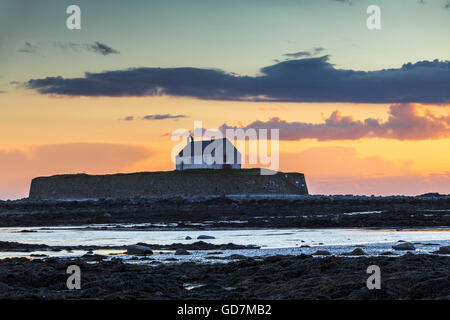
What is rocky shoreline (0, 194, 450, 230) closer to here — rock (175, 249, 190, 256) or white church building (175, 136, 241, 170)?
rock (175, 249, 190, 256)

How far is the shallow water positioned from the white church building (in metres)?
47.3

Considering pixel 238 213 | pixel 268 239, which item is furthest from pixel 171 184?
pixel 268 239

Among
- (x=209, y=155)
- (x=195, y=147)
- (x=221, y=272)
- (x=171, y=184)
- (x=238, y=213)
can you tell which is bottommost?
(x=238, y=213)

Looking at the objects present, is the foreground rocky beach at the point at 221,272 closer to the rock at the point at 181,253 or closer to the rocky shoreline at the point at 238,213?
the rock at the point at 181,253

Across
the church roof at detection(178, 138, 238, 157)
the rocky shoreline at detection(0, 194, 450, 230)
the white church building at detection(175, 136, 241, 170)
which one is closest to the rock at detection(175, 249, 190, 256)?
the rocky shoreline at detection(0, 194, 450, 230)

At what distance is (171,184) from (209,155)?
28.5 ft

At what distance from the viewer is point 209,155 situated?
273 feet

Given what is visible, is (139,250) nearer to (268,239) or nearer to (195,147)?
(268,239)

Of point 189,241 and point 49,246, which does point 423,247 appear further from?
point 49,246

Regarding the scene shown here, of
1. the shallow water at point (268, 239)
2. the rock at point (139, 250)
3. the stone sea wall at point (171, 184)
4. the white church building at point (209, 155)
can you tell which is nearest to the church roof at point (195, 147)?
the white church building at point (209, 155)

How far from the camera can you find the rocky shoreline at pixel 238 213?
37500 millimetres

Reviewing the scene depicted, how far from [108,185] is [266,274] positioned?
65263 millimetres

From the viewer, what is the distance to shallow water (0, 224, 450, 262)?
21672 millimetres

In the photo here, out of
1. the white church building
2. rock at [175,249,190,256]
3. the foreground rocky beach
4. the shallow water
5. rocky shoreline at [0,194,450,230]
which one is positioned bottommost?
rocky shoreline at [0,194,450,230]
